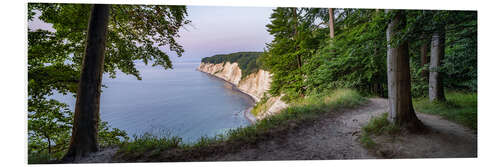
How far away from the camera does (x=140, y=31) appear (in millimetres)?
3070

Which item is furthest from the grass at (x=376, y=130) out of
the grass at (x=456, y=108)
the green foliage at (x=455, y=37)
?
the grass at (x=456, y=108)

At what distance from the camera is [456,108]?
279cm

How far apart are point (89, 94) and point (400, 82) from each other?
12.5 feet

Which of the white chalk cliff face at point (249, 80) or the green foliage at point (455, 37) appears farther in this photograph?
the white chalk cliff face at point (249, 80)

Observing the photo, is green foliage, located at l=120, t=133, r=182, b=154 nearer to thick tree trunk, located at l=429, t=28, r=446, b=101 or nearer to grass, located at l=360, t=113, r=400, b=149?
grass, located at l=360, t=113, r=400, b=149

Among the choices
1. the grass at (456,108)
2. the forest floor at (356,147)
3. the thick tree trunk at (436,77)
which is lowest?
the forest floor at (356,147)

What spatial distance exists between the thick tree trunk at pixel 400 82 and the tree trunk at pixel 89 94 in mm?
3597

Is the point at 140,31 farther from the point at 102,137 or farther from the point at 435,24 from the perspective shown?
the point at 435,24

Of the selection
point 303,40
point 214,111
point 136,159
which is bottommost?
point 214,111

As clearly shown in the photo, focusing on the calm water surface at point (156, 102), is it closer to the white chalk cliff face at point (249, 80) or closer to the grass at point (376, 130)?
the grass at point (376, 130)

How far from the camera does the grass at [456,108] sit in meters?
2.35

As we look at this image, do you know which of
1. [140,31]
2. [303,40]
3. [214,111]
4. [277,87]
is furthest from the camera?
[214,111]

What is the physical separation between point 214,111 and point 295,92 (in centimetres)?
583
